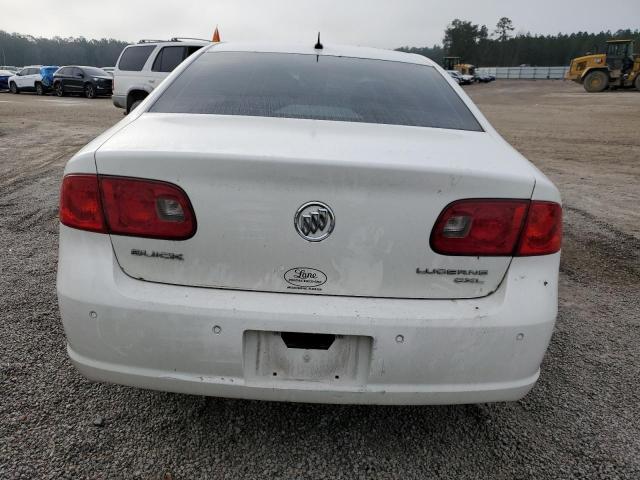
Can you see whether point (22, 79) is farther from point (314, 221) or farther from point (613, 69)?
point (613, 69)

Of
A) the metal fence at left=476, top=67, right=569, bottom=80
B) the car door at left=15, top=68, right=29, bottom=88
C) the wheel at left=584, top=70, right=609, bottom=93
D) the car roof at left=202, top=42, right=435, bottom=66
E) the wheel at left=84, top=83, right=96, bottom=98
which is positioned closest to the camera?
the car roof at left=202, top=42, right=435, bottom=66

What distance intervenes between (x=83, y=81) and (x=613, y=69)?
100 ft

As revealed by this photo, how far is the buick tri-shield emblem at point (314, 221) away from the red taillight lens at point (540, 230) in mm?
664

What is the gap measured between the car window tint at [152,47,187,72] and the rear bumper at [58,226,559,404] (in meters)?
11.9

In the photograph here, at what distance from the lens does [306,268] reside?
1700 mm

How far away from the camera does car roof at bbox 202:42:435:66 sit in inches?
114

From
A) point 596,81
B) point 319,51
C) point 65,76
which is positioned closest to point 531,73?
point 596,81

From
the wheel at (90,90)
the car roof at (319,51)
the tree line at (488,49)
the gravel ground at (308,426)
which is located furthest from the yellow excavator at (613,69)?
the tree line at (488,49)

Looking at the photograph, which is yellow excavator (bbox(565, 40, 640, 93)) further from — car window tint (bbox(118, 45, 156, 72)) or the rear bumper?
the rear bumper

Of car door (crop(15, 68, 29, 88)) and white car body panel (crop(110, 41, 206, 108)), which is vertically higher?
white car body panel (crop(110, 41, 206, 108))

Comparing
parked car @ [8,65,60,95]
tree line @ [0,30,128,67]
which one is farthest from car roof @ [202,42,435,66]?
tree line @ [0,30,128,67]

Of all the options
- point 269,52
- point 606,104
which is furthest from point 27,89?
point 269,52

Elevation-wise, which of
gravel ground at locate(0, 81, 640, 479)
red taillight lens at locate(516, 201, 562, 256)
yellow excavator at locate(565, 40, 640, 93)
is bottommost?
gravel ground at locate(0, 81, 640, 479)

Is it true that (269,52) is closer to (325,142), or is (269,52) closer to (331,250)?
(325,142)
